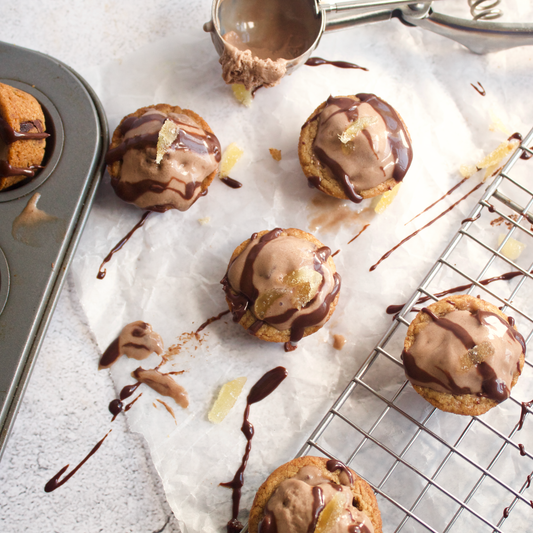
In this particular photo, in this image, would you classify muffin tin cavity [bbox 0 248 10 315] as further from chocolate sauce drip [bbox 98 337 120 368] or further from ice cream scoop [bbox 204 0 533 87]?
ice cream scoop [bbox 204 0 533 87]

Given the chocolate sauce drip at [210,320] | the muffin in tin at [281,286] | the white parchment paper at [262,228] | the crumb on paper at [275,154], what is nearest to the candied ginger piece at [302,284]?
the muffin in tin at [281,286]

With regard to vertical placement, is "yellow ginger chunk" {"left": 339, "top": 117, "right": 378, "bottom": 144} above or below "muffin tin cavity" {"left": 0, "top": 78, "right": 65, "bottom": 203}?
above

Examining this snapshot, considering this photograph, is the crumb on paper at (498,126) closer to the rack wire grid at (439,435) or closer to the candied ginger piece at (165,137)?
the rack wire grid at (439,435)

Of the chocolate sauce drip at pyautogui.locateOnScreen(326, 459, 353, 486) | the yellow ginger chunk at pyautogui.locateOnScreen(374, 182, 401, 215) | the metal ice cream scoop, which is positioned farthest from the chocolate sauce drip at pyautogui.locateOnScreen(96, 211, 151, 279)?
the chocolate sauce drip at pyautogui.locateOnScreen(326, 459, 353, 486)

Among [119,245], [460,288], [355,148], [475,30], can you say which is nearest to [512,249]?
[460,288]

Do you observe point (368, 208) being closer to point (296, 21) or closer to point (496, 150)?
point (496, 150)

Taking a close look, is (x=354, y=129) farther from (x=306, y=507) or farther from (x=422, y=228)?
(x=306, y=507)
